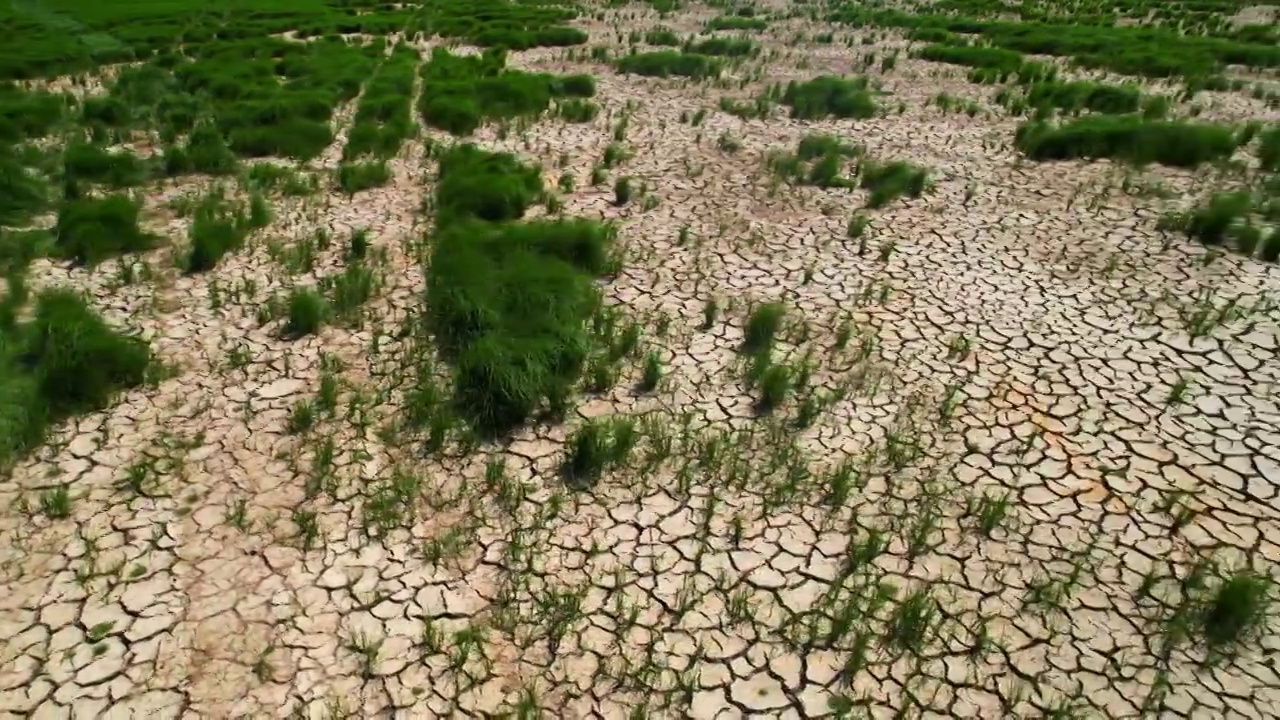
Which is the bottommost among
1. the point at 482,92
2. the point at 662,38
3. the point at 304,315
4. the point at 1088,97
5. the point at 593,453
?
the point at 593,453

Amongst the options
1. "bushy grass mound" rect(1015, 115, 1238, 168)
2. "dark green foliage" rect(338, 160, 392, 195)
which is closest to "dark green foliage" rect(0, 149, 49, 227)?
"dark green foliage" rect(338, 160, 392, 195)

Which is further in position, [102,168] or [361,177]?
[102,168]

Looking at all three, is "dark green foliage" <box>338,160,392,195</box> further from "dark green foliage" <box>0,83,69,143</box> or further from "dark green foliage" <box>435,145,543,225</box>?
"dark green foliage" <box>0,83,69,143</box>

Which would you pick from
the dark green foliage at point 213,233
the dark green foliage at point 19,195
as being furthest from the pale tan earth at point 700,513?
the dark green foliage at point 19,195

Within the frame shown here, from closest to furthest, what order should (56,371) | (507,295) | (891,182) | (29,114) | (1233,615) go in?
1. (1233,615)
2. (56,371)
3. (507,295)
4. (891,182)
5. (29,114)

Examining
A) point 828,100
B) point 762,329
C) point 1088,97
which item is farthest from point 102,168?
point 1088,97

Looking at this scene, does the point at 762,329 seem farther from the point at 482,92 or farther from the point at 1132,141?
the point at 482,92
